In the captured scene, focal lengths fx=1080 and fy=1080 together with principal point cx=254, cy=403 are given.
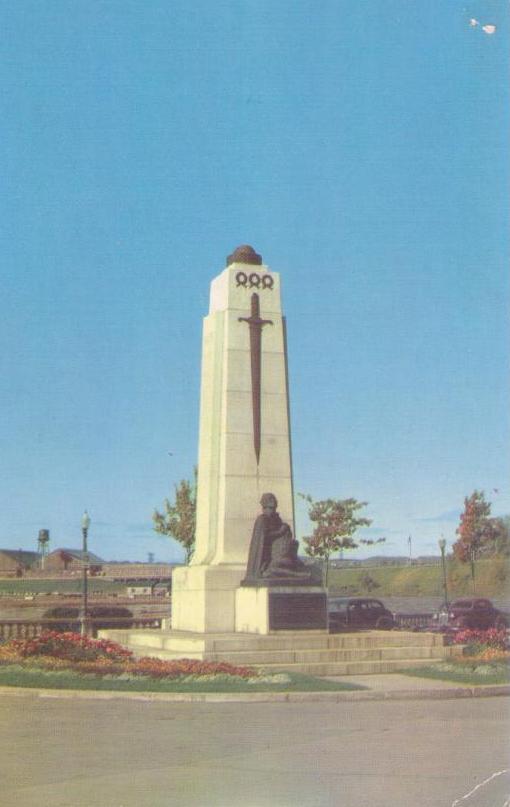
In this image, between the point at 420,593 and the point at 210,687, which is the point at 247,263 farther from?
the point at 420,593

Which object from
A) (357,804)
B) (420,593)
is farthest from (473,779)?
(420,593)

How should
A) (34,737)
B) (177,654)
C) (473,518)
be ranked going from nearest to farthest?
(34,737) → (177,654) → (473,518)

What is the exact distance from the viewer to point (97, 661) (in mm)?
18141

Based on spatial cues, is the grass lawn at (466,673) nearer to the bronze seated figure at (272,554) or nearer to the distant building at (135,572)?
the bronze seated figure at (272,554)

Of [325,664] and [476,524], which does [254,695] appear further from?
[476,524]

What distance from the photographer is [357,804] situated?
7844mm

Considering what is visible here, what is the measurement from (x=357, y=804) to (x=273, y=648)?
11.7m

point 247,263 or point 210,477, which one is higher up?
point 247,263

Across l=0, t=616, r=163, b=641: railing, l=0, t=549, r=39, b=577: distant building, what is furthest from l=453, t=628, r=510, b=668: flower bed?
l=0, t=549, r=39, b=577: distant building

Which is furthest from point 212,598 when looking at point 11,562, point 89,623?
point 11,562

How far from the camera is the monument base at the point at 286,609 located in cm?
2042

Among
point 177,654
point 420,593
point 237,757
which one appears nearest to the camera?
point 237,757

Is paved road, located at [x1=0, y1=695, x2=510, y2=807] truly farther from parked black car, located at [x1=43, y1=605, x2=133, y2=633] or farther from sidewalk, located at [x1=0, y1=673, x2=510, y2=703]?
parked black car, located at [x1=43, y1=605, x2=133, y2=633]

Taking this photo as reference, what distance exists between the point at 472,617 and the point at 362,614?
3.56 metres
